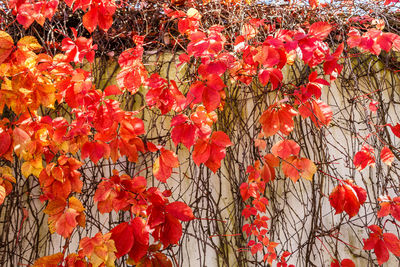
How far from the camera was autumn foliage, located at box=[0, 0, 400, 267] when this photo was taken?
1025 mm

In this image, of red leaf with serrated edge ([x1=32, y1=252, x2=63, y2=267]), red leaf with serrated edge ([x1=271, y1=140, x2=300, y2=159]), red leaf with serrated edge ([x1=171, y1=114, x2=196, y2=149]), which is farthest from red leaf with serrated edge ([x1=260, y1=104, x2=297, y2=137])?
red leaf with serrated edge ([x1=32, y1=252, x2=63, y2=267])

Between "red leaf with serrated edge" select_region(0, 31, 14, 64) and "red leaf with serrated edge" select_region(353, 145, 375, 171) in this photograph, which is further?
"red leaf with serrated edge" select_region(353, 145, 375, 171)

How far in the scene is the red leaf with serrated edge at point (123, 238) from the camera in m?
0.98

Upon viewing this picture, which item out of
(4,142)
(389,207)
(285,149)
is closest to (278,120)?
(285,149)

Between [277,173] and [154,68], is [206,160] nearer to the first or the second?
[277,173]

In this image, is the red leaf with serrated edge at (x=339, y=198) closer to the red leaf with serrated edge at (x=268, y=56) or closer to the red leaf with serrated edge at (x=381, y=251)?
the red leaf with serrated edge at (x=381, y=251)

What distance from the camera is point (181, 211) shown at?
101 centimetres

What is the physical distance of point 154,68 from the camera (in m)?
1.48

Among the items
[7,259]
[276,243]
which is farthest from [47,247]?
[276,243]

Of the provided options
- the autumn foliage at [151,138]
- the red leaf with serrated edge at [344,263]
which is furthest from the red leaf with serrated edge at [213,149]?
the red leaf with serrated edge at [344,263]

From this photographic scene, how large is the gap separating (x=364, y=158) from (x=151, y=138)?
94cm

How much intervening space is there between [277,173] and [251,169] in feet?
0.59

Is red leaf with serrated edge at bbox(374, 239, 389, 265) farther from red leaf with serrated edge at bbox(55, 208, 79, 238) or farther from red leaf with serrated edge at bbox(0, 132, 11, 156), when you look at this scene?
red leaf with serrated edge at bbox(0, 132, 11, 156)

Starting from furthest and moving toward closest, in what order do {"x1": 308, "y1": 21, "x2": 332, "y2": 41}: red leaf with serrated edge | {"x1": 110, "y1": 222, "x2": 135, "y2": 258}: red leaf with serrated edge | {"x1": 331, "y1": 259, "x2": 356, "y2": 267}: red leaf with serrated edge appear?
{"x1": 331, "y1": 259, "x2": 356, "y2": 267}: red leaf with serrated edge → {"x1": 308, "y1": 21, "x2": 332, "y2": 41}: red leaf with serrated edge → {"x1": 110, "y1": 222, "x2": 135, "y2": 258}: red leaf with serrated edge
